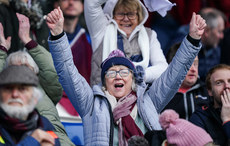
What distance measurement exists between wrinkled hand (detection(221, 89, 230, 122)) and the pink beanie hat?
1.01 meters

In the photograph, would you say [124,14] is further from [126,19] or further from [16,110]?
[16,110]

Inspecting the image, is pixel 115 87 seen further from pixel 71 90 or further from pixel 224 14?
pixel 224 14

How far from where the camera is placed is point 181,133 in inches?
205

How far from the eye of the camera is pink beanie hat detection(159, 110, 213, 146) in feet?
17.0

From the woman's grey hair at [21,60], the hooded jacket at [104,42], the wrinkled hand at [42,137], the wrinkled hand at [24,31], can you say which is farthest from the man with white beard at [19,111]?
the hooded jacket at [104,42]

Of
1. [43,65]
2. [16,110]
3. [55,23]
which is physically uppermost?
[55,23]

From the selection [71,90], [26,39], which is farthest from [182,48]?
[26,39]

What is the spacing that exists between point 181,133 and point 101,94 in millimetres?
1231

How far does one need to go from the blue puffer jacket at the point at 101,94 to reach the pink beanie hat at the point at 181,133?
830mm

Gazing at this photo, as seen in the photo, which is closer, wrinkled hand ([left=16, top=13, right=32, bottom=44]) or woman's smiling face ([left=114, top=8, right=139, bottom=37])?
wrinkled hand ([left=16, top=13, right=32, bottom=44])

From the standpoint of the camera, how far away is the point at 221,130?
6289mm

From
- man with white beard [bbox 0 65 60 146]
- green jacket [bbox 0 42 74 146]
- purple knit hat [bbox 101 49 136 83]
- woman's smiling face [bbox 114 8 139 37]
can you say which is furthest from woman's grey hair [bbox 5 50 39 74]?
woman's smiling face [bbox 114 8 139 37]

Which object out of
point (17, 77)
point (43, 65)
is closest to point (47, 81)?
point (43, 65)

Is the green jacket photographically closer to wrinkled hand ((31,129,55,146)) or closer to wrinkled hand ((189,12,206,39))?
wrinkled hand ((31,129,55,146))
